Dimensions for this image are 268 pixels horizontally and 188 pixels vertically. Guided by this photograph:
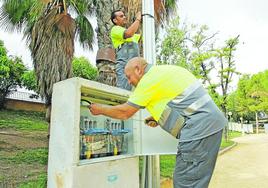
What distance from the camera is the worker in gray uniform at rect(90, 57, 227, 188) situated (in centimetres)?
211

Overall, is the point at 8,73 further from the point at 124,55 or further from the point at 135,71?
the point at 135,71

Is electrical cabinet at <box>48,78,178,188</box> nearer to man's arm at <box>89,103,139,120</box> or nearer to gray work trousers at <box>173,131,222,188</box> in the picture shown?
man's arm at <box>89,103,139,120</box>

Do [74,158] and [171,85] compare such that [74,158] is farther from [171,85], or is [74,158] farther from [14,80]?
[14,80]

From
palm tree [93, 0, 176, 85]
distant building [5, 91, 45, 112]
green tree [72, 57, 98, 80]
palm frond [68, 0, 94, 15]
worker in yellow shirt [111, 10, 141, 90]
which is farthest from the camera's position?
green tree [72, 57, 98, 80]

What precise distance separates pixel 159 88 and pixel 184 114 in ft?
0.87

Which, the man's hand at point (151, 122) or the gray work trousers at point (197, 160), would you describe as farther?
the man's hand at point (151, 122)

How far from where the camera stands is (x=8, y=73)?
15.8 meters

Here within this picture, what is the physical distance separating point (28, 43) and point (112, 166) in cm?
491

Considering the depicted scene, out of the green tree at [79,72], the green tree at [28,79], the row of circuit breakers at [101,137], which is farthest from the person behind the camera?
the green tree at [79,72]

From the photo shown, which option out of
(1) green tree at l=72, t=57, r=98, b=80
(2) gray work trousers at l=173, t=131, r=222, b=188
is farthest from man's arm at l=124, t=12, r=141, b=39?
(1) green tree at l=72, t=57, r=98, b=80

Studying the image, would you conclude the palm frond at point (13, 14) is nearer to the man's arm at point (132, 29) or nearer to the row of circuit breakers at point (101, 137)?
the man's arm at point (132, 29)

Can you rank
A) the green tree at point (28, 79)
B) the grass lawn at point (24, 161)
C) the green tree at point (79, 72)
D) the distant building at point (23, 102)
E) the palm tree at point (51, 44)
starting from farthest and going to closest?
the distant building at point (23, 102)
the green tree at point (79, 72)
the green tree at point (28, 79)
the palm tree at point (51, 44)
the grass lawn at point (24, 161)

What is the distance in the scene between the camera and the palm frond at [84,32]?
8.36m

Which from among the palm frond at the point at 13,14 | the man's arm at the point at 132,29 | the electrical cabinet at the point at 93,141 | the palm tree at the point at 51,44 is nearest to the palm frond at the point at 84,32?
the palm frond at the point at 13,14
